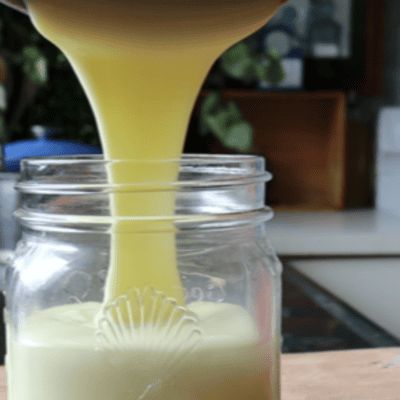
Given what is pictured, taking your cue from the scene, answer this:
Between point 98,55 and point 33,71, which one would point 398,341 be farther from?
point 33,71

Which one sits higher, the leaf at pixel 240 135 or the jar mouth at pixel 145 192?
the jar mouth at pixel 145 192

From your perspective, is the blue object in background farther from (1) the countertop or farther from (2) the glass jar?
(2) the glass jar

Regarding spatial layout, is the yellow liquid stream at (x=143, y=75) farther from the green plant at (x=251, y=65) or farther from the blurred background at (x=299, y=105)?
the green plant at (x=251, y=65)

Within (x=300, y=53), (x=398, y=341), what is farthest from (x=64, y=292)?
(x=300, y=53)

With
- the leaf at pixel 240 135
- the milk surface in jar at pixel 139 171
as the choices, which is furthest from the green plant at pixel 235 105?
the milk surface in jar at pixel 139 171

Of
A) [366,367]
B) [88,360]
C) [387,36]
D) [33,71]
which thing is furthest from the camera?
[387,36]

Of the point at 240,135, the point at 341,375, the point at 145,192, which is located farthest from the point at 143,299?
the point at 240,135

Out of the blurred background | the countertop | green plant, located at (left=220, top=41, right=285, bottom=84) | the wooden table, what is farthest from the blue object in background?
the wooden table
